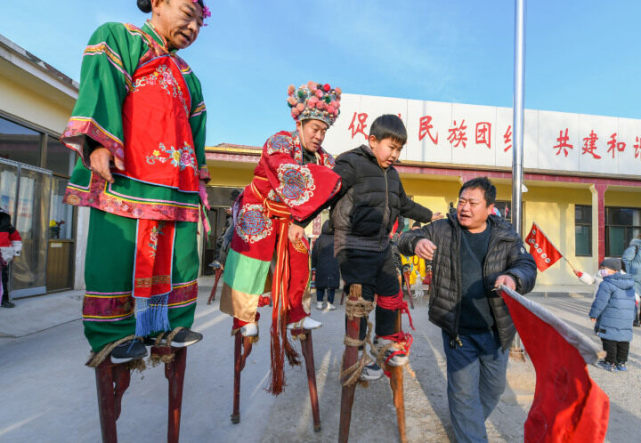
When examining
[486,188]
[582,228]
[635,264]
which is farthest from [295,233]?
[582,228]

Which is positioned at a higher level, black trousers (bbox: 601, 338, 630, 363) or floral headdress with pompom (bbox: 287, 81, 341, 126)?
floral headdress with pompom (bbox: 287, 81, 341, 126)

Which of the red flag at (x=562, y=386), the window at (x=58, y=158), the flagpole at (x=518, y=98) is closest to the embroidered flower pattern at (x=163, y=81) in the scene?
the red flag at (x=562, y=386)

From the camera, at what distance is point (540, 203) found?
35.2ft

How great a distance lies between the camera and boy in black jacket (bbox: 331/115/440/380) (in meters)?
1.85

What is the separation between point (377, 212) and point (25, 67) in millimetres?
6027

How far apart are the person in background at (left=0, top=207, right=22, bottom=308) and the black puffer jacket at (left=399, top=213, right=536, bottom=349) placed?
5483mm

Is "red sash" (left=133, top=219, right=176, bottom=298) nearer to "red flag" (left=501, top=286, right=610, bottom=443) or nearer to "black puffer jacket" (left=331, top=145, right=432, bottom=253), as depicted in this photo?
"black puffer jacket" (left=331, top=145, right=432, bottom=253)

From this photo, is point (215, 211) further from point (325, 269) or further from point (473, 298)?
point (473, 298)

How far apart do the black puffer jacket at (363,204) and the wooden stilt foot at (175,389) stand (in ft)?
3.22

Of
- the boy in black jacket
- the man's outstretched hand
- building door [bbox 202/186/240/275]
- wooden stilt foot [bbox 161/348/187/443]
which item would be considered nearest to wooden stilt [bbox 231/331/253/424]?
wooden stilt foot [bbox 161/348/187/443]

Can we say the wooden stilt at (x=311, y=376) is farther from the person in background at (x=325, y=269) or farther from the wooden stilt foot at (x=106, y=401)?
the person in background at (x=325, y=269)

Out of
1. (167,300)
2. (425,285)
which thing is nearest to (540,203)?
(425,285)

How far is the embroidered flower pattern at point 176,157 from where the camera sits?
1.37 metres

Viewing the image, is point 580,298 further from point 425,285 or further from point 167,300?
point 167,300
